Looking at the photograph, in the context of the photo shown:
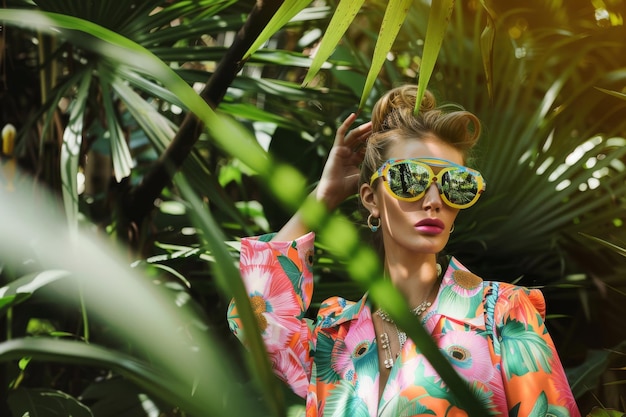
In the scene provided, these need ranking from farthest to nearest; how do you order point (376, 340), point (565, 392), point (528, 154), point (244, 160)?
point (528, 154) → point (376, 340) → point (565, 392) → point (244, 160)

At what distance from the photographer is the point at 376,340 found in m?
0.91

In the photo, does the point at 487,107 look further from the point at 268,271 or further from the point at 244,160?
the point at 244,160

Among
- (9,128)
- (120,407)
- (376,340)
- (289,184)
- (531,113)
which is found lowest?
(120,407)

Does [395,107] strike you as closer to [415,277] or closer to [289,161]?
[415,277]

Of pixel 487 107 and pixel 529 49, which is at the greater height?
pixel 529 49

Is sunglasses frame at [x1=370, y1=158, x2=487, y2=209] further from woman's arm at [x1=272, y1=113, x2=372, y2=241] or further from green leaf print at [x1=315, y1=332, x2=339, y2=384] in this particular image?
green leaf print at [x1=315, y1=332, x2=339, y2=384]

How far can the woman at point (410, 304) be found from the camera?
0.81 meters

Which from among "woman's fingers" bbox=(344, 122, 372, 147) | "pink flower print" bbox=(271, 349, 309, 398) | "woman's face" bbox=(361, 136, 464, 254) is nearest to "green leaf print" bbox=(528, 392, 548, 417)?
"woman's face" bbox=(361, 136, 464, 254)

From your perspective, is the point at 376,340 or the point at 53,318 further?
the point at 53,318

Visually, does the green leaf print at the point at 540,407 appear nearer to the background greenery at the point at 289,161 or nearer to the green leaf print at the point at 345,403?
the green leaf print at the point at 345,403

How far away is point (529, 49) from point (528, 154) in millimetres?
286

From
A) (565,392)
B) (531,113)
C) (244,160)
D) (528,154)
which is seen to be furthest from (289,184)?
(531,113)

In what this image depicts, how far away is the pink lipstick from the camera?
86 cm

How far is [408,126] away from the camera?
3.07ft
